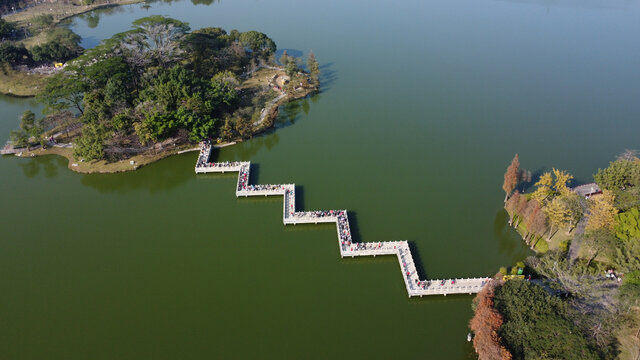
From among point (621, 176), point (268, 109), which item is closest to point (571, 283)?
point (621, 176)

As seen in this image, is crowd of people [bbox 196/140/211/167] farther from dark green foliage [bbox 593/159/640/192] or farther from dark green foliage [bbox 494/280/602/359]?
dark green foliage [bbox 593/159/640/192]

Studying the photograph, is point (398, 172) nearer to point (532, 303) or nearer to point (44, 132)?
point (532, 303)

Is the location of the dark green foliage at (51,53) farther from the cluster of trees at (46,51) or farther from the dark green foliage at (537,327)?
the dark green foliage at (537,327)

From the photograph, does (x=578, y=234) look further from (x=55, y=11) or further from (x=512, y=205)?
(x=55, y=11)

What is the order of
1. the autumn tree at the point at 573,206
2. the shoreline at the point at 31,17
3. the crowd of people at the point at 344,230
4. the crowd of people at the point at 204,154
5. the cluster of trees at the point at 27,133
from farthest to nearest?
the shoreline at the point at 31,17
the cluster of trees at the point at 27,133
the crowd of people at the point at 204,154
the crowd of people at the point at 344,230
the autumn tree at the point at 573,206

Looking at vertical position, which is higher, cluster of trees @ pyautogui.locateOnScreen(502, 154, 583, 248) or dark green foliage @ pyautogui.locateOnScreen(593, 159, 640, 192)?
dark green foliage @ pyautogui.locateOnScreen(593, 159, 640, 192)

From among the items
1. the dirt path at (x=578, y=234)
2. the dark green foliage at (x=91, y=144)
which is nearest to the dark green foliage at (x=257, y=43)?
the dark green foliage at (x=91, y=144)

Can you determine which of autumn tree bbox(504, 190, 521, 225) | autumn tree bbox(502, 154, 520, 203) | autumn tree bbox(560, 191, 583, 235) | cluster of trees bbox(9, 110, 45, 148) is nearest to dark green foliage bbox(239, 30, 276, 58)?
cluster of trees bbox(9, 110, 45, 148)

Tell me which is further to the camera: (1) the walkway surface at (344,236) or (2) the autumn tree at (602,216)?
(2) the autumn tree at (602,216)
